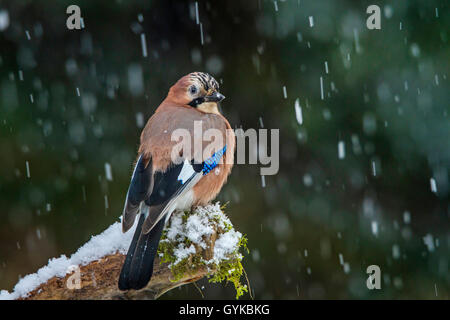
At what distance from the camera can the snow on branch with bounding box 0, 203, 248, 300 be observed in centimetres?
322

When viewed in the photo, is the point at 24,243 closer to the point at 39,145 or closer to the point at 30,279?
the point at 39,145

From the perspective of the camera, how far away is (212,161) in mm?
3885

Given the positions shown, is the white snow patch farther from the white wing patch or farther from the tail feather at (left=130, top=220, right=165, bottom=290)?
the white wing patch

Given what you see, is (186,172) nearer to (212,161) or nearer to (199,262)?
(212,161)

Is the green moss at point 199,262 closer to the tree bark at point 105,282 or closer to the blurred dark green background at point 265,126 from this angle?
the tree bark at point 105,282

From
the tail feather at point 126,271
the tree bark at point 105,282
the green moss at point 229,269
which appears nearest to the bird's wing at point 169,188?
the tail feather at point 126,271

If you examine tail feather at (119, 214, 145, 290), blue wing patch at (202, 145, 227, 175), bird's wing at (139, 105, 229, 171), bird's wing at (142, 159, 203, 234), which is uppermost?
bird's wing at (139, 105, 229, 171)

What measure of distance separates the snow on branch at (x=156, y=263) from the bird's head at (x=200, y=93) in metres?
0.98

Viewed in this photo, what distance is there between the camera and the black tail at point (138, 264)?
3.07m

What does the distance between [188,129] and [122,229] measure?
870 mm

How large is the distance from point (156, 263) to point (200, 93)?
4.77 feet

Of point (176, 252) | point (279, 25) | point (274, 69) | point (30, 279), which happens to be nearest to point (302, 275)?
point (274, 69)

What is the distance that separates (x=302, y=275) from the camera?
6230mm

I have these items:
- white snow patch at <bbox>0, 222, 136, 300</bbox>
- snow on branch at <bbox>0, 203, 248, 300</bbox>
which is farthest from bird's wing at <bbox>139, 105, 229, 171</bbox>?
white snow patch at <bbox>0, 222, 136, 300</bbox>
